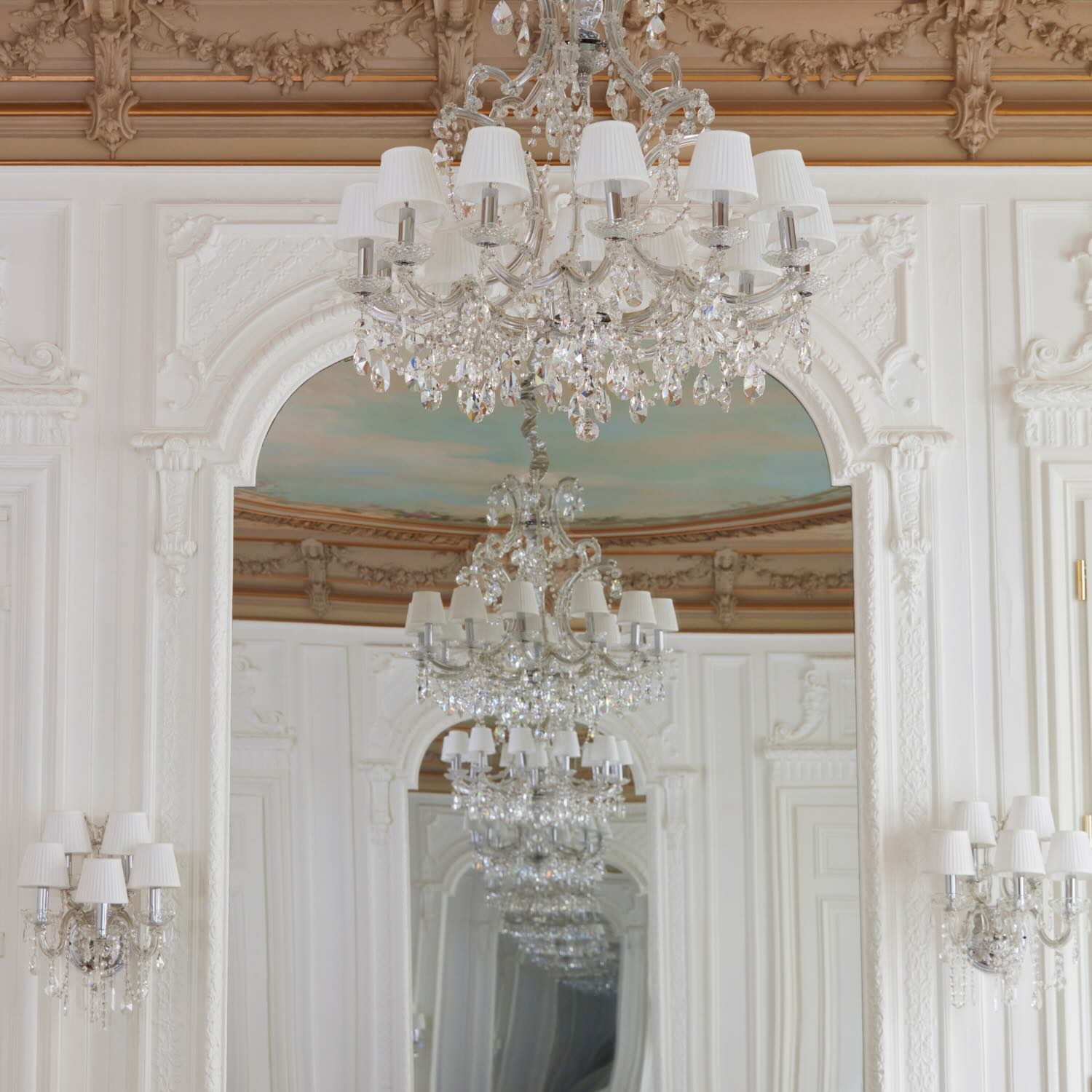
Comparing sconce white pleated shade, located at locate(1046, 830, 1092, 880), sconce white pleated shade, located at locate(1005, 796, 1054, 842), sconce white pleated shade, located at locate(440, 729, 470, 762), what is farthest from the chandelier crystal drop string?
sconce white pleated shade, located at locate(1046, 830, 1092, 880)

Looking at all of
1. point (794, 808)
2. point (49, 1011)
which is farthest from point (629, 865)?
point (49, 1011)

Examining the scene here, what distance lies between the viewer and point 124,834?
407 cm

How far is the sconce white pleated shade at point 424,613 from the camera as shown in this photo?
14.2 ft

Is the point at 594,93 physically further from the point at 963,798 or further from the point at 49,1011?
the point at 49,1011

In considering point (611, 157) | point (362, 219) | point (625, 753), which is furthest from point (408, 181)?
point (625, 753)

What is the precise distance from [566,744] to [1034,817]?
1331mm

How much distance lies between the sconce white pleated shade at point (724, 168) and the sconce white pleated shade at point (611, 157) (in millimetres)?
120

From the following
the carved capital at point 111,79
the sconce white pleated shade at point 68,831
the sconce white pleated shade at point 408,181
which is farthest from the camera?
the carved capital at point 111,79

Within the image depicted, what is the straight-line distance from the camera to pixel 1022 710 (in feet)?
14.0

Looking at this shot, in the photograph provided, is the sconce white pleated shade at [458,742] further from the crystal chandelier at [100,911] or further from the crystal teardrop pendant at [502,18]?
the crystal teardrop pendant at [502,18]

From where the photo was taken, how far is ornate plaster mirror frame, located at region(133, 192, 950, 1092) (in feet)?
13.5

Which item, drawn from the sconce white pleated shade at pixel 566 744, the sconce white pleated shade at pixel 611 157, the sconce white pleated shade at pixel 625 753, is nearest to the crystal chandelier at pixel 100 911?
the sconce white pleated shade at pixel 566 744

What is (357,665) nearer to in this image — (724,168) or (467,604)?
(467,604)

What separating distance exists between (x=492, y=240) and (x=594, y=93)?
84.5 inches
